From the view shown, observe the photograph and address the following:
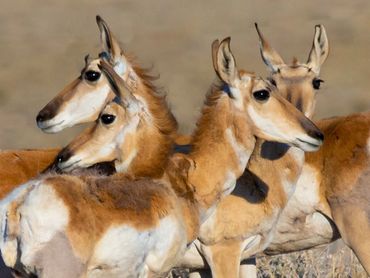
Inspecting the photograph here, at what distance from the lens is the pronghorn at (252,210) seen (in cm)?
1193

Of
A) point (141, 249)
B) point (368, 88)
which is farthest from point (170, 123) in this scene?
point (368, 88)

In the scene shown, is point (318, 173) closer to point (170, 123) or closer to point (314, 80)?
point (314, 80)

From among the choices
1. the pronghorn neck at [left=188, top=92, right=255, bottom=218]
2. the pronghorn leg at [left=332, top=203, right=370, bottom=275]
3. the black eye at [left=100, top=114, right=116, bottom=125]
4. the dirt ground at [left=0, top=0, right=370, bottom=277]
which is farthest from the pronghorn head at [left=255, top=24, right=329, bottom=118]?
the dirt ground at [left=0, top=0, right=370, bottom=277]

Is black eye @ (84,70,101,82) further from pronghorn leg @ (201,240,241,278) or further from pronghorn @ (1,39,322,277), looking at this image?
pronghorn leg @ (201,240,241,278)

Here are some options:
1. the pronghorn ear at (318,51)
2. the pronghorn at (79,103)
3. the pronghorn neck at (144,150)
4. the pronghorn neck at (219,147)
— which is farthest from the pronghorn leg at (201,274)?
the pronghorn ear at (318,51)

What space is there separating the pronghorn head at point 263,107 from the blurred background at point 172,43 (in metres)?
12.5

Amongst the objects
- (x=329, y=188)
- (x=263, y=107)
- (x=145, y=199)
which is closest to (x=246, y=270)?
(x=329, y=188)

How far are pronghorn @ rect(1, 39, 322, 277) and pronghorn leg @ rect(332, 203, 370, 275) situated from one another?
1.31 metres

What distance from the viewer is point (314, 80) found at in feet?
42.0

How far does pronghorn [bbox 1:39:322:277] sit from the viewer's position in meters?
9.34

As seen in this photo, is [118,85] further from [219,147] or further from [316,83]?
[316,83]

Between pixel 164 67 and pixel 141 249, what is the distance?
22132mm

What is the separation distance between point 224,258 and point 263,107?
4.42 ft

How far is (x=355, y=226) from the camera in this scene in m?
12.3
